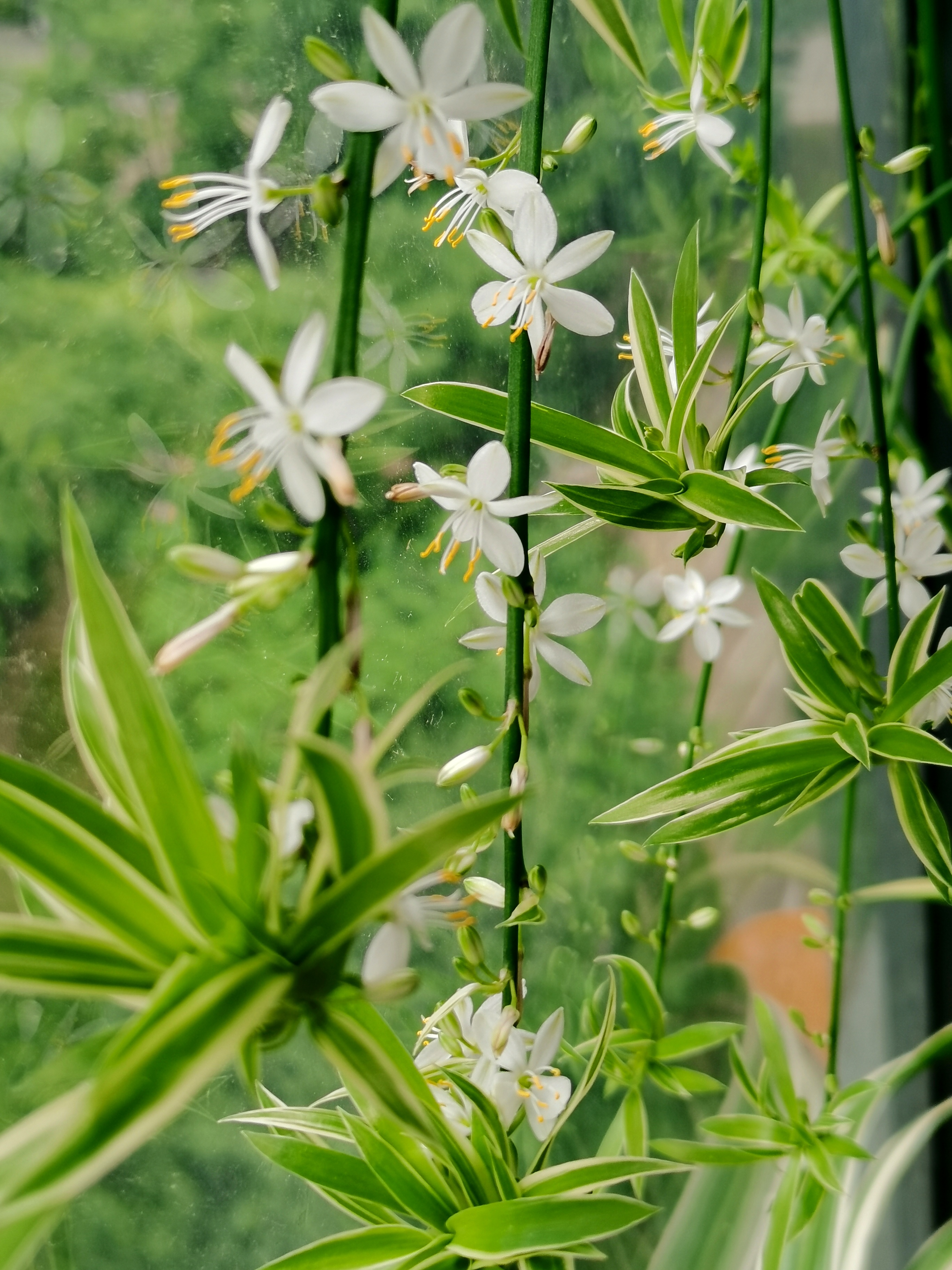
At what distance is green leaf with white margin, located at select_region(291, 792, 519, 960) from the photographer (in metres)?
0.23

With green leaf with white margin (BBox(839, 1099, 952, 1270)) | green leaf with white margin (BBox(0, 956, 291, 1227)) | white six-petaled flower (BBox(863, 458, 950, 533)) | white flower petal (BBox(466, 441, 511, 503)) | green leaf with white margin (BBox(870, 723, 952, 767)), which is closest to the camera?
green leaf with white margin (BBox(0, 956, 291, 1227))

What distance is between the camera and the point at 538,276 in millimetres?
365

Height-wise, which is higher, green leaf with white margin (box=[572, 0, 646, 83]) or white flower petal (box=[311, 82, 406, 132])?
green leaf with white margin (box=[572, 0, 646, 83])

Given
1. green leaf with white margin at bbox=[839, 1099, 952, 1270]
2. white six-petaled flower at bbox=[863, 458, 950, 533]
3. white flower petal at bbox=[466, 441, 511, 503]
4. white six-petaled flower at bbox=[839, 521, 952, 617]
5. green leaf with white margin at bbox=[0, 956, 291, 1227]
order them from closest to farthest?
green leaf with white margin at bbox=[0, 956, 291, 1227] → white flower petal at bbox=[466, 441, 511, 503] → white six-petaled flower at bbox=[839, 521, 952, 617] → white six-petaled flower at bbox=[863, 458, 950, 533] → green leaf with white margin at bbox=[839, 1099, 952, 1270]

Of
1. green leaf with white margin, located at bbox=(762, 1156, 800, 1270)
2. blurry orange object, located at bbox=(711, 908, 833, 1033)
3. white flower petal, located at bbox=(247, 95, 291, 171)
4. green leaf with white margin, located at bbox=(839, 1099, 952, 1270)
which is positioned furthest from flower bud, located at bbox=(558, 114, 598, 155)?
green leaf with white margin, located at bbox=(839, 1099, 952, 1270)

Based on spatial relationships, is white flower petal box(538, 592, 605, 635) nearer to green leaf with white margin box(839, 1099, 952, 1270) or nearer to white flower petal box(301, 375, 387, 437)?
white flower petal box(301, 375, 387, 437)

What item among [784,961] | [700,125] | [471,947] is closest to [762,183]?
[700,125]

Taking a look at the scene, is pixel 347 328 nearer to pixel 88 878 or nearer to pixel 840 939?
pixel 88 878

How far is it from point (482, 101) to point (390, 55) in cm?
3

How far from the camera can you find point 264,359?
0.27m

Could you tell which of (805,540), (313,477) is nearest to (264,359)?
(313,477)

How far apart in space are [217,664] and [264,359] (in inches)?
8.2

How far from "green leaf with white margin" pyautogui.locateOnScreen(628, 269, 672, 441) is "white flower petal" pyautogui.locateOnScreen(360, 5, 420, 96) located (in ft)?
0.61

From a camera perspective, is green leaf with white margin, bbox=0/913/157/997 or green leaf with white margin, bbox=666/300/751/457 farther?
green leaf with white margin, bbox=666/300/751/457
